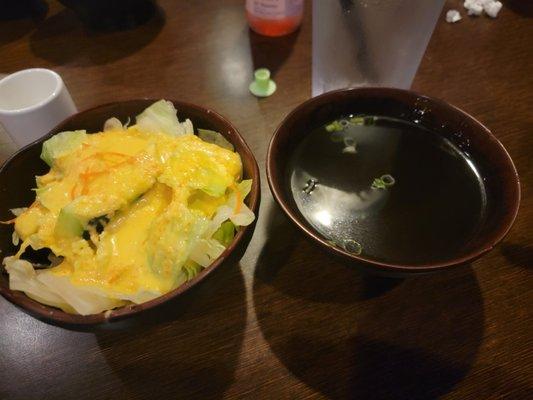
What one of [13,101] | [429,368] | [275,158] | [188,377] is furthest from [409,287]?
[13,101]

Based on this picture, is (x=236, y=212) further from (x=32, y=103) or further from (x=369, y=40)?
(x=32, y=103)

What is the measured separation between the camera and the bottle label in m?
1.68

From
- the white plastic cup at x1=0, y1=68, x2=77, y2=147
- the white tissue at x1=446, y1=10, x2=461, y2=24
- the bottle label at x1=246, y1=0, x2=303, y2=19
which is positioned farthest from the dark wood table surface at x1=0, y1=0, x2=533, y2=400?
the white tissue at x1=446, y1=10, x2=461, y2=24

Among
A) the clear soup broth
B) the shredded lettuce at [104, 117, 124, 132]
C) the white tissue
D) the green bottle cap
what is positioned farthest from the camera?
the white tissue

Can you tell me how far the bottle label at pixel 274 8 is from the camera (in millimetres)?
1685

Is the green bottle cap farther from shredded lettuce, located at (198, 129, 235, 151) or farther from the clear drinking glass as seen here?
shredded lettuce, located at (198, 129, 235, 151)

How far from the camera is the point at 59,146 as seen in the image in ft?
3.34

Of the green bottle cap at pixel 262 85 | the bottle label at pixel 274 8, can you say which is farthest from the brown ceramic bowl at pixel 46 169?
the bottle label at pixel 274 8

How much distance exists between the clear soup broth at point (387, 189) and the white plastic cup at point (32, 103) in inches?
29.8

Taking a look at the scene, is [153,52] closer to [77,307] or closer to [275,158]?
[275,158]

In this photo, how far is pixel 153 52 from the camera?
1.77 meters

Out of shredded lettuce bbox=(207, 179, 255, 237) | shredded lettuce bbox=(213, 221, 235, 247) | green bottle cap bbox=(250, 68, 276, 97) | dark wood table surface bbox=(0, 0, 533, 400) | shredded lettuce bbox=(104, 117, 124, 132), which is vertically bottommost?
dark wood table surface bbox=(0, 0, 533, 400)

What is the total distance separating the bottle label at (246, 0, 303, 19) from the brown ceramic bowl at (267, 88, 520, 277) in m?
0.74

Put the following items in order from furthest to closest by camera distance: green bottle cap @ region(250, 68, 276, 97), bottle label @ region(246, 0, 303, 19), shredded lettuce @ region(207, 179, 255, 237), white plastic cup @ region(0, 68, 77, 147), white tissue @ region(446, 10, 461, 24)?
1. white tissue @ region(446, 10, 461, 24)
2. bottle label @ region(246, 0, 303, 19)
3. green bottle cap @ region(250, 68, 276, 97)
4. white plastic cup @ region(0, 68, 77, 147)
5. shredded lettuce @ region(207, 179, 255, 237)
